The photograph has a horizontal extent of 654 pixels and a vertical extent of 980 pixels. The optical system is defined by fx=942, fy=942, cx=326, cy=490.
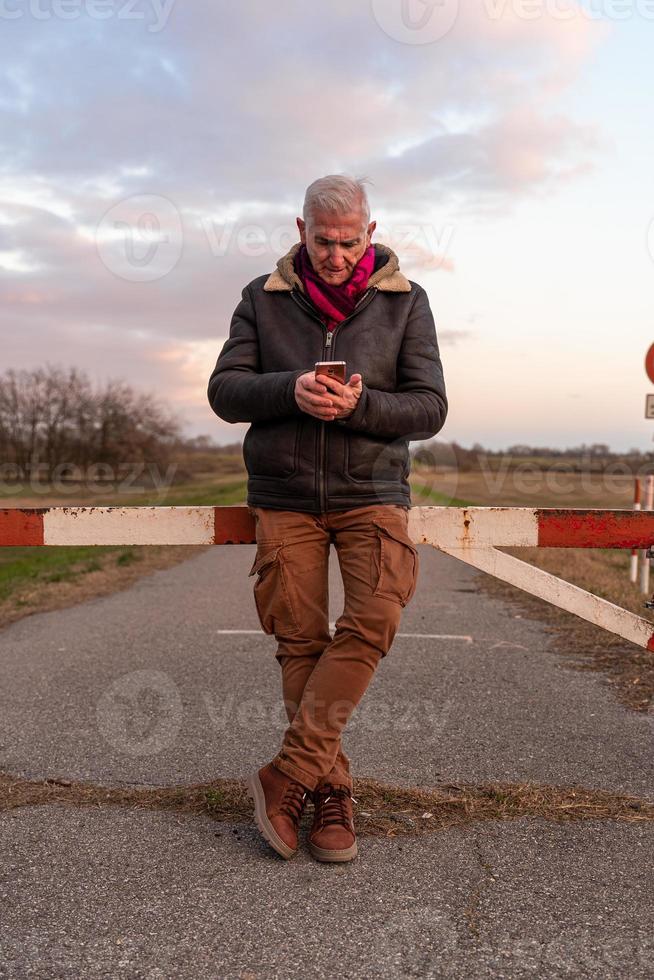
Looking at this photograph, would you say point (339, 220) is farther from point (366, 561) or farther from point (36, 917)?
point (36, 917)

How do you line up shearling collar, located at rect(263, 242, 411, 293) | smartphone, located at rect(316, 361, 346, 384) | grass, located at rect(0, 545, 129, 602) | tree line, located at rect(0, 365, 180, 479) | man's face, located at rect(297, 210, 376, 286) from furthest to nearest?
tree line, located at rect(0, 365, 180, 479) → grass, located at rect(0, 545, 129, 602) → shearling collar, located at rect(263, 242, 411, 293) → man's face, located at rect(297, 210, 376, 286) → smartphone, located at rect(316, 361, 346, 384)

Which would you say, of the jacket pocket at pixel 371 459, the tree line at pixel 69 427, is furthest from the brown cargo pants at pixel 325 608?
the tree line at pixel 69 427

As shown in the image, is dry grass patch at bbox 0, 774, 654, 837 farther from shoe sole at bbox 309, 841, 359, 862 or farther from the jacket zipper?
the jacket zipper

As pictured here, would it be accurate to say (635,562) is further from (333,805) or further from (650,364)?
(333,805)

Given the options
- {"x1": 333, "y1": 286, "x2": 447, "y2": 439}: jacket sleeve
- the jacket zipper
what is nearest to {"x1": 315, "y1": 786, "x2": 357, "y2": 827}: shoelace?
the jacket zipper

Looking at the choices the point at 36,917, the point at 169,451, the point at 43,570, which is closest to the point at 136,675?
the point at 36,917

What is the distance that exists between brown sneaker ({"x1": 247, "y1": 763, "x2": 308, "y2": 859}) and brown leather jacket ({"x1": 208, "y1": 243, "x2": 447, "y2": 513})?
0.96m

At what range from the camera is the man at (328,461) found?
3.28 metres

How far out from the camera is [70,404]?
6825cm

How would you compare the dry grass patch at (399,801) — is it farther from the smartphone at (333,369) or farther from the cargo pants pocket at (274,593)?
the smartphone at (333,369)

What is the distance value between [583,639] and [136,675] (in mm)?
3523

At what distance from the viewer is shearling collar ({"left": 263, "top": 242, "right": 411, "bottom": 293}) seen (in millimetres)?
3467

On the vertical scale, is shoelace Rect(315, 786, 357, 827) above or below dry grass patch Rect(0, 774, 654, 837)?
above

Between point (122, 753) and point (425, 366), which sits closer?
point (425, 366)
